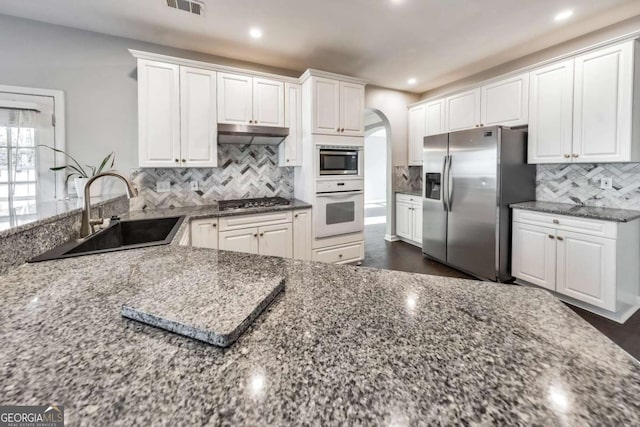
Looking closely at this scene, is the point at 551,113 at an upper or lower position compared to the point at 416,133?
lower

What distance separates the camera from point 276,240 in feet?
10.4

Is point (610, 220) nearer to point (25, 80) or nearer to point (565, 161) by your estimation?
point (565, 161)

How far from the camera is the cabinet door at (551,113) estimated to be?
288 cm

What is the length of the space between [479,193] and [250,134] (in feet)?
8.81

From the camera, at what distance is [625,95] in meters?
2.49

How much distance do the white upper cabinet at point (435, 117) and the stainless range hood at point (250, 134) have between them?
8.03 feet

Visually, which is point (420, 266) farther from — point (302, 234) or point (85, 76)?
point (85, 76)

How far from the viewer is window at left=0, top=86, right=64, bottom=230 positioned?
8.58ft

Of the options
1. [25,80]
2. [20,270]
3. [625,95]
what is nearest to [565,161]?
[625,95]

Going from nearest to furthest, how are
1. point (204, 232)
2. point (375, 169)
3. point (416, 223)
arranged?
1. point (204, 232)
2. point (416, 223)
3. point (375, 169)

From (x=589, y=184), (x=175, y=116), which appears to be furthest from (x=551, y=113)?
(x=175, y=116)

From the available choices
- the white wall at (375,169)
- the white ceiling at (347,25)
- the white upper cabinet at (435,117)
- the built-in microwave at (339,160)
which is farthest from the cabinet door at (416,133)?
the white wall at (375,169)

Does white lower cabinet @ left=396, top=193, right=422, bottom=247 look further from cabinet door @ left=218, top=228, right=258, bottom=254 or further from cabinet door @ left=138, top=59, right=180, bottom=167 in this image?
cabinet door @ left=138, top=59, right=180, bottom=167

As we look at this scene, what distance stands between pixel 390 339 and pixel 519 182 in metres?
3.39
